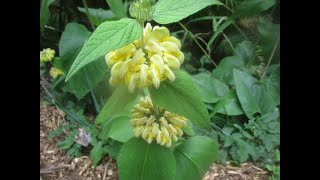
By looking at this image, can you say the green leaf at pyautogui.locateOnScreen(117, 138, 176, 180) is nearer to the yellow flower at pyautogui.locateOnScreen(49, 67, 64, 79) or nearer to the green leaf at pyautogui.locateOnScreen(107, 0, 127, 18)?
the green leaf at pyautogui.locateOnScreen(107, 0, 127, 18)

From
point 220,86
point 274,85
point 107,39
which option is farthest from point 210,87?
point 107,39

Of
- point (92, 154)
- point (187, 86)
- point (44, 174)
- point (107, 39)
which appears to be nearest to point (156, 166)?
point (187, 86)

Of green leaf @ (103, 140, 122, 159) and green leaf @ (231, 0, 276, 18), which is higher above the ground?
green leaf @ (231, 0, 276, 18)

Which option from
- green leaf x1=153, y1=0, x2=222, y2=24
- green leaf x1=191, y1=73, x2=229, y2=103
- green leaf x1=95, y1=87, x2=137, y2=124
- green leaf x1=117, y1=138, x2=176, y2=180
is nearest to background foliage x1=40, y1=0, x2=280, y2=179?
green leaf x1=191, y1=73, x2=229, y2=103

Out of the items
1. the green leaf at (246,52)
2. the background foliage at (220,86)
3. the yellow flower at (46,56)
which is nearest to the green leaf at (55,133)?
the background foliage at (220,86)

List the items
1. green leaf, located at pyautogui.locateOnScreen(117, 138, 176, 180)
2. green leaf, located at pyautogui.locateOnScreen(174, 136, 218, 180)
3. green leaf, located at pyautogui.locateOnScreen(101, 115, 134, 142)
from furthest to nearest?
green leaf, located at pyautogui.locateOnScreen(101, 115, 134, 142) → green leaf, located at pyautogui.locateOnScreen(174, 136, 218, 180) → green leaf, located at pyautogui.locateOnScreen(117, 138, 176, 180)

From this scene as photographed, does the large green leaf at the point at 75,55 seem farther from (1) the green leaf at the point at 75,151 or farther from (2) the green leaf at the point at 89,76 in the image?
(1) the green leaf at the point at 75,151

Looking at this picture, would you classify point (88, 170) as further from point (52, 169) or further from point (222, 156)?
point (222, 156)
